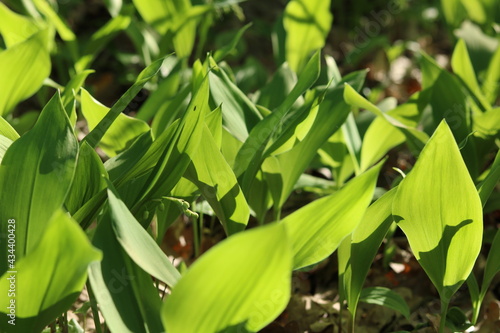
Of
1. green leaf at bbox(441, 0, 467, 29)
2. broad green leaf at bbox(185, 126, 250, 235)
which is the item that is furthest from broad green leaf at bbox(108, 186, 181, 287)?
green leaf at bbox(441, 0, 467, 29)

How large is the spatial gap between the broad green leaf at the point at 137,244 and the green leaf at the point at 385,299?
575 millimetres

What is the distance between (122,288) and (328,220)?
0.39m

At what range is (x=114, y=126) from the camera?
5.21 ft

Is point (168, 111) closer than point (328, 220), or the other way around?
point (328, 220)

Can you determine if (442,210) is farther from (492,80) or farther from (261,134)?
(492,80)

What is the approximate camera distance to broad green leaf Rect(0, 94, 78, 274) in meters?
1.18

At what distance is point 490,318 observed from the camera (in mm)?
1768

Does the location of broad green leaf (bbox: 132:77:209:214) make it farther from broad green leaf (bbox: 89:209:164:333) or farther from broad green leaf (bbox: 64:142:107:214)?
broad green leaf (bbox: 89:209:164:333)

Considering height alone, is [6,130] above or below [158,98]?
above

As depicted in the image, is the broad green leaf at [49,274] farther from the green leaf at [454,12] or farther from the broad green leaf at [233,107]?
the green leaf at [454,12]

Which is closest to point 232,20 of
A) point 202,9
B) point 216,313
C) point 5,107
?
point 202,9

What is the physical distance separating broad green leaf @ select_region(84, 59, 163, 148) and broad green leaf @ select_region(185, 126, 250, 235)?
0.51ft

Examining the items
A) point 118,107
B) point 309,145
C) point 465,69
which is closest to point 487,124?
point 465,69

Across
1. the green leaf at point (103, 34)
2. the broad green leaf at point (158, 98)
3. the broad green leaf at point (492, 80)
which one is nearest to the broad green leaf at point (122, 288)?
the broad green leaf at point (158, 98)
